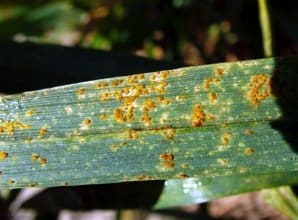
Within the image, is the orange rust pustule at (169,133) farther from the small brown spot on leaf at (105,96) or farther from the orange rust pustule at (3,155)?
the orange rust pustule at (3,155)

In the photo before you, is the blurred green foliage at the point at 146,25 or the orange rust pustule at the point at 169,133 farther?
the blurred green foliage at the point at 146,25

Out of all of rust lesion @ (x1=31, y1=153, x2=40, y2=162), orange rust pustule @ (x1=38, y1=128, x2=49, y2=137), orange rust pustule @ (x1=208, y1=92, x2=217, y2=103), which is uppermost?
orange rust pustule @ (x1=208, y1=92, x2=217, y2=103)

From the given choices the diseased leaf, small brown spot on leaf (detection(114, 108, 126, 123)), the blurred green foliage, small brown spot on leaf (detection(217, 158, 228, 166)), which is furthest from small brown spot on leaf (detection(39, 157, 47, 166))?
the blurred green foliage

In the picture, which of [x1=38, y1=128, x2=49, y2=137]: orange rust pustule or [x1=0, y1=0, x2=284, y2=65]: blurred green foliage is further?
[x1=0, y1=0, x2=284, y2=65]: blurred green foliage

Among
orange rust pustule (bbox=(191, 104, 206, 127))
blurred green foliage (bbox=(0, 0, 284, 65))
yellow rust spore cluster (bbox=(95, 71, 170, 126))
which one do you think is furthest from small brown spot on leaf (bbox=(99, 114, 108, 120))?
blurred green foliage (bbox=(0, 0, 284, 65))

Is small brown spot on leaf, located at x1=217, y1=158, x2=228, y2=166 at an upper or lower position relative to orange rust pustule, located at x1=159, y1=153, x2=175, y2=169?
lower

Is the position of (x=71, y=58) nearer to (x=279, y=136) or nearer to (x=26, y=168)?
(x=26, y=168)

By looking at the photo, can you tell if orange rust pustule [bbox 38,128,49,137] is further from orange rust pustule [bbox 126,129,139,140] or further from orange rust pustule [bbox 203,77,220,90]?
orange rust pustule [bbox 203,77,220,90]

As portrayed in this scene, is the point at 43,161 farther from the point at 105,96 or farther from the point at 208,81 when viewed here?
the point at 208,81

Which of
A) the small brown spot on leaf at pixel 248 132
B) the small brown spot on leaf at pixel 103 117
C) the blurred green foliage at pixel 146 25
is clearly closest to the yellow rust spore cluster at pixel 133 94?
the small brown spot on leaf at pixel 103 117
